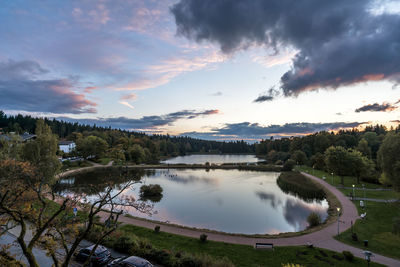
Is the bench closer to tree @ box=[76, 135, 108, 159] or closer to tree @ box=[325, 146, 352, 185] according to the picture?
tree @ box=[325, 146, 352, 185]

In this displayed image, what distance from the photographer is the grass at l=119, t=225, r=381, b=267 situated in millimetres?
15609

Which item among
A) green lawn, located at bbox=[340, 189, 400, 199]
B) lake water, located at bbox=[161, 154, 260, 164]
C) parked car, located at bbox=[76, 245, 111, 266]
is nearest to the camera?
parked car, located at bbox=[76, 245, 111, 266]

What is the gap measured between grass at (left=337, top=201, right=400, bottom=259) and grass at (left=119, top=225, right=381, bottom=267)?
3.72 m

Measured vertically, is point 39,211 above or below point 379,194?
above

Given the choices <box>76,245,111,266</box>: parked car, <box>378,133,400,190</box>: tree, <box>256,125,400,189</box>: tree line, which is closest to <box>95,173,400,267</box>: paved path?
<box>378,133,400,190</box>: tree

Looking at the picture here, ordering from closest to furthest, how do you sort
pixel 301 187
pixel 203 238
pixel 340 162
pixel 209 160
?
pixel 203 238 → pixel 340 162 → pixel 301 187 → pixel 209 160

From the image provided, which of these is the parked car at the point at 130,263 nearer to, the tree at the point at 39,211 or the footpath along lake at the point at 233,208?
the tree at the point at 39,211

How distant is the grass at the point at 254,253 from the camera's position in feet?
51.2

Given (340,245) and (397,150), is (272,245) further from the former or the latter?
(397,150)

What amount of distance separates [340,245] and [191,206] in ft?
67.3

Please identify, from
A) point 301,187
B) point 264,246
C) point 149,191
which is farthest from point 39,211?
point 301,187

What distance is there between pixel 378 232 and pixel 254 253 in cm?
1363

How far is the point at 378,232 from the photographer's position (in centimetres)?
2134

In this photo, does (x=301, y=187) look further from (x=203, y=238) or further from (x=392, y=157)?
(x=203, y=238)
